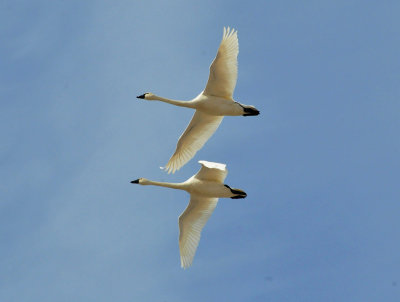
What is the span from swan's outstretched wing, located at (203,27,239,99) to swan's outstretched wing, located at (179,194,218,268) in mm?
4969

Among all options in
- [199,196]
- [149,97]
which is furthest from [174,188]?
[149,97]

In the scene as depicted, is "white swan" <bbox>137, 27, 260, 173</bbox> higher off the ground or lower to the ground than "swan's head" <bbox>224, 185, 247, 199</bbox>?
higher

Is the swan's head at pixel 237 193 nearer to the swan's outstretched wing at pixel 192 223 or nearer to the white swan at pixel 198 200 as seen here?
the white swan at pixel 198 200

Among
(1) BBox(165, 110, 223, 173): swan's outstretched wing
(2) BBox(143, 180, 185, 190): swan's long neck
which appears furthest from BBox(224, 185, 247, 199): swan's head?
(1) BBox(165, 110, 223, 173): swan's outstretched wing

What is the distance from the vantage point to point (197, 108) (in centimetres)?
6338

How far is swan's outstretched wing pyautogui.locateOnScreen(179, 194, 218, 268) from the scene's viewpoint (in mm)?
62562

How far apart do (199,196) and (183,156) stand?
3274mm

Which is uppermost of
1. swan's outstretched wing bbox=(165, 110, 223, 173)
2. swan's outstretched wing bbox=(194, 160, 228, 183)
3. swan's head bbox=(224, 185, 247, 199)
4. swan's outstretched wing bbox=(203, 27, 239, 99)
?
swan's outstretched wing bbox=(203, 27, 239, 99)

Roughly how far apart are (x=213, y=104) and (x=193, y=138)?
2.47m

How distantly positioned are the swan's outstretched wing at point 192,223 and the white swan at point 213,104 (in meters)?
2.81

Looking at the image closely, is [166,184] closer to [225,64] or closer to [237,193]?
[237,193]

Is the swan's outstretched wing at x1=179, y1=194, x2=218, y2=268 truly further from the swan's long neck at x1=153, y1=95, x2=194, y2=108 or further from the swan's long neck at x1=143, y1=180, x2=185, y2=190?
the swan's long neck at x1=153, y1=95, x2=194, y2=108

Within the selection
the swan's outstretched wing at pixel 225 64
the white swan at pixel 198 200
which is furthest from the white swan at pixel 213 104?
the white swan at pixel 198 200

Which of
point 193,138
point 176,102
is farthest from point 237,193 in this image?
point 176,102
